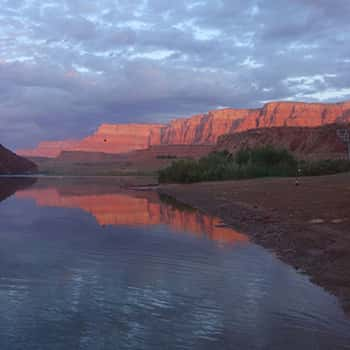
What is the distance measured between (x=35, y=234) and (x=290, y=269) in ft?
30.2

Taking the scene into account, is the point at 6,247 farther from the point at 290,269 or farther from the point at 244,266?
the point at 290,269

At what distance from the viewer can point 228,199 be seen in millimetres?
28234

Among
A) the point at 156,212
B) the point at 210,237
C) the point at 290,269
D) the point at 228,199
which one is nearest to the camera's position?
the point at 290,269

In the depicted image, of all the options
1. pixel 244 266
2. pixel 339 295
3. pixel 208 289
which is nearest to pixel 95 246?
pixel 244 266

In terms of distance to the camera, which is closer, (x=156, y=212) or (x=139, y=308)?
(x=139, y=308)

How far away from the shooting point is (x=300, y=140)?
9038cm

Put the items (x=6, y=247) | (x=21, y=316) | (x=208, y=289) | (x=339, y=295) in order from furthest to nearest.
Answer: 1. (x=6, y=247)
2. (x=208, y=289)
3. (x=339, y=295)
4. (x=21, y=316)

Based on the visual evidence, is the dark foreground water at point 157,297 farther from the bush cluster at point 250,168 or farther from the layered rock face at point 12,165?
the layered rock face at point 12,165

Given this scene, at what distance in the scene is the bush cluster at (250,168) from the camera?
48081 millimetres

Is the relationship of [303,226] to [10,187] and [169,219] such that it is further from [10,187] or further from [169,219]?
[10,187]

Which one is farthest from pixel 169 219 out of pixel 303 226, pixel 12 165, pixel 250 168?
pixel 12 165

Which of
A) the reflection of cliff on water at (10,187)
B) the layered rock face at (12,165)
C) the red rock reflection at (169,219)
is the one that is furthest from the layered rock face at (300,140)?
the red rock reflection at (169,219)

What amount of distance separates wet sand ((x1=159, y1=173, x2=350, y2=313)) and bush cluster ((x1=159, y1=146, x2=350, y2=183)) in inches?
802

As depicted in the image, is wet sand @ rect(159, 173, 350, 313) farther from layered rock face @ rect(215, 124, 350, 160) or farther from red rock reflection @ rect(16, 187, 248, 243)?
layered rock face @ rect(215, 124, 350, 160)
